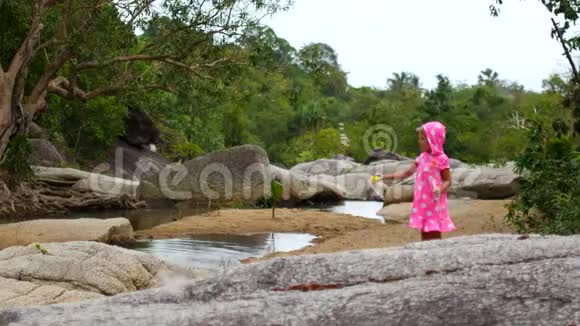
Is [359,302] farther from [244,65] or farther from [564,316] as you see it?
[244,65]

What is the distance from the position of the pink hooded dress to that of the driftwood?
1495cm

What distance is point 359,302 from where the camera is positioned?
2.16 meters

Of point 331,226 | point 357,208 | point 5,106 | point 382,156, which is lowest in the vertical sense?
point 331,226

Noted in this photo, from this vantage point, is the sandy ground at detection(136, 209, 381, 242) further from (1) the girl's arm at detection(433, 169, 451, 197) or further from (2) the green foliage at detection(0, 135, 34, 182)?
(1) the girl's arm at detection(433, 169, 451, 197)

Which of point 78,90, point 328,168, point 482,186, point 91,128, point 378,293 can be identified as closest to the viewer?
point 378,293

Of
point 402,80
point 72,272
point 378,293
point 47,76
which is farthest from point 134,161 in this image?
point 402,80

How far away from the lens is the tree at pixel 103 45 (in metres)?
14.5

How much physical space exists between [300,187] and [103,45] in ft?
43.8

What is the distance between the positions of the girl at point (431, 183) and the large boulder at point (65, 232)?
7.62 meters

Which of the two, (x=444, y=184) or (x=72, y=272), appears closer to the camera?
(x=444, y=184)

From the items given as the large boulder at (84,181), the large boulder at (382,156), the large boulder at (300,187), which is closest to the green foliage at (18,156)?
the large boulder at (84,181)

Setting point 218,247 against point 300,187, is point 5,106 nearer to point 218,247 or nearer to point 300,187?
point 218,247

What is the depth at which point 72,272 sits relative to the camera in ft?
26.7

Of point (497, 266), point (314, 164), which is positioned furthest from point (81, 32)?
point (314, 164)
